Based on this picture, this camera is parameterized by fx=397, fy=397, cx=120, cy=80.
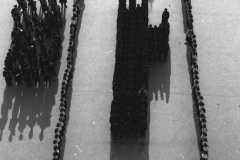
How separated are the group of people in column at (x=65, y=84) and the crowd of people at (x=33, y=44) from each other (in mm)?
803

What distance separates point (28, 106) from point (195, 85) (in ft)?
28.2

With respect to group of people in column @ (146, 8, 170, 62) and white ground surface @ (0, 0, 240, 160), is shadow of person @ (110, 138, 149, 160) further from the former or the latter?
group of people in column @ (146, 8, 170, 62)

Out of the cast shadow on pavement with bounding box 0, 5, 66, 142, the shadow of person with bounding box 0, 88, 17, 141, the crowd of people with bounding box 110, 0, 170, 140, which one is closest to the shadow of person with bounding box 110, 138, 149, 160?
the crowd of people with bounding box 110, 0, 170, 140

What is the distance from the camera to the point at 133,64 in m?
20.2

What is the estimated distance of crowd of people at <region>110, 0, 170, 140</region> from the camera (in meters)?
18.6

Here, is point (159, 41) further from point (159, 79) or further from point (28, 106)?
point (28, 106)

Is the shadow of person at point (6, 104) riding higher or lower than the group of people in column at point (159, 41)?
lower

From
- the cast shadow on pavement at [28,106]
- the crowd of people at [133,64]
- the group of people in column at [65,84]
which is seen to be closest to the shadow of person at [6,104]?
the cast shadow on pavement at [28,106]

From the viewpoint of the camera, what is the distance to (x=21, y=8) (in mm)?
24641

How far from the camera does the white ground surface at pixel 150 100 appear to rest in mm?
18750

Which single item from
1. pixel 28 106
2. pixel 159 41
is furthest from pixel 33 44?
pixel 159 41

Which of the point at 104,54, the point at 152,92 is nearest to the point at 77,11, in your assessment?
the point at 104,54

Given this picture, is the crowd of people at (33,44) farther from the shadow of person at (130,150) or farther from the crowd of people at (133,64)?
the shadow of person at (130,150)

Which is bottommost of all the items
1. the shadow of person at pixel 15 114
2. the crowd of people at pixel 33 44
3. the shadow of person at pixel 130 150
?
the shadow of person at pixel 130 150
